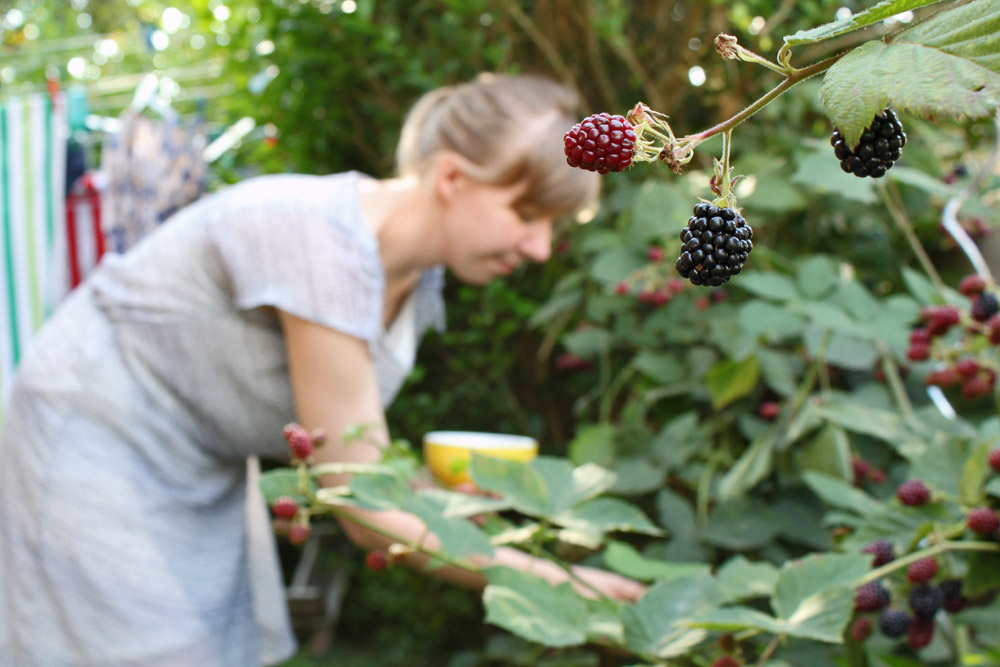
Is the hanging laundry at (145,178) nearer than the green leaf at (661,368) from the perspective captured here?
No

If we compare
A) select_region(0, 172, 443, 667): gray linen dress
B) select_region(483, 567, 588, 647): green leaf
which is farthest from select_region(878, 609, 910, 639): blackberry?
select_region(0, 172, 443, 667): gray linen dress

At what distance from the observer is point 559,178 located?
144 centimetres

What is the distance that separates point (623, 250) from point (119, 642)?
104 centimetres

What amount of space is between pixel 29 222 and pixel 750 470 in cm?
215

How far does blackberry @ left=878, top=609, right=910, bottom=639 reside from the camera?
70cm

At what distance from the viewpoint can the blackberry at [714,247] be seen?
317 millimetres

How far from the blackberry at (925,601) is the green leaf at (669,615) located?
159mm

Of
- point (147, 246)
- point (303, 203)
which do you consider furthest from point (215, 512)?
point (303, 203)

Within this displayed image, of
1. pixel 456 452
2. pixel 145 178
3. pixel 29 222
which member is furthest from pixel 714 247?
pixel 29 222

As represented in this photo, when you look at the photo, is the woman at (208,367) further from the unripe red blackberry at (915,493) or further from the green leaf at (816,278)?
the unripe red blackberry at (915,493)

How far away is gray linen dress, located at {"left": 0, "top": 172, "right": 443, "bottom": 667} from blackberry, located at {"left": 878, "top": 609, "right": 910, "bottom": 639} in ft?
2.60

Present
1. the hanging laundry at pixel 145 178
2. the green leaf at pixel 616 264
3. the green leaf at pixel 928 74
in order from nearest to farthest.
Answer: the green leaf at pixel 928 74, the green leaf at pixel 616 264, the hanging laundry at pixel 145 178

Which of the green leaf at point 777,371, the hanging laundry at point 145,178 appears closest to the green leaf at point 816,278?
the green leaf at point 777,371

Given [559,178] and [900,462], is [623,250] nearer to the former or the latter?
[559,178]
